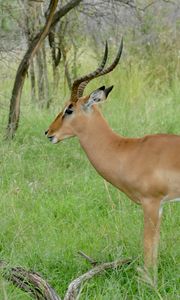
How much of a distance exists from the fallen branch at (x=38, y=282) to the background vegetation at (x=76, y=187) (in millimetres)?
49

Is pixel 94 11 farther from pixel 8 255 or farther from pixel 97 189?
pixel 8 255

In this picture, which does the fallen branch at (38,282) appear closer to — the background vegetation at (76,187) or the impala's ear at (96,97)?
the background vegetation at (76,187)

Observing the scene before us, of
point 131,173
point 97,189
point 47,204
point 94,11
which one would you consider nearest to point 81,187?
point 97,189

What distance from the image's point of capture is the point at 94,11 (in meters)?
8.65

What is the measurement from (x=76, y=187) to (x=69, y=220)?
2.48 feet

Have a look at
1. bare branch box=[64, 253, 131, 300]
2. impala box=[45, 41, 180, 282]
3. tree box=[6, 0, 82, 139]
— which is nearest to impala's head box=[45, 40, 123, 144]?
impala box=[45, 41, 180, 282]

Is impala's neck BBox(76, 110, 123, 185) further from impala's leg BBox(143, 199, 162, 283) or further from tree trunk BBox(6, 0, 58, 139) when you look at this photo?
tree trunk BBox(6, 0, 58, 139)

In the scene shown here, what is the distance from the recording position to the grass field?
→ 3.58 metres

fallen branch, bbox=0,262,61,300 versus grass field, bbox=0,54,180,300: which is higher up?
fallen branch, bbox=0,262,61,300

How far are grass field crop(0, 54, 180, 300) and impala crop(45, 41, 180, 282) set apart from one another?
19 cm

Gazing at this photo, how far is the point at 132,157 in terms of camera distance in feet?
13.7

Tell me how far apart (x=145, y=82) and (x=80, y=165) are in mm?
4429

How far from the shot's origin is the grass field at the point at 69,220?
358 centimetres

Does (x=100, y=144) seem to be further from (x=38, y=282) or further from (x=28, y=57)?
(x=28, y=57)
